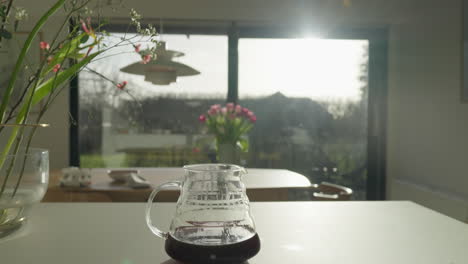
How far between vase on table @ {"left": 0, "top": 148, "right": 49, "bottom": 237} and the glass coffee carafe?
28 centimetres

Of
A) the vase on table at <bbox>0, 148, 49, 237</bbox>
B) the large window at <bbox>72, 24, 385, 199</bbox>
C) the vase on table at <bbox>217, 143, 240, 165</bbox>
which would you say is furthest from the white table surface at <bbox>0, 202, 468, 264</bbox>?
the large window at <bbox>72, 24, 385, 199</bbox>

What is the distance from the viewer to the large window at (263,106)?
3713mm

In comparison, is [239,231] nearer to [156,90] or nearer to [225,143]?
[225,143]

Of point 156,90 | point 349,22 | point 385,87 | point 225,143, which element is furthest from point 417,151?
point 156,90

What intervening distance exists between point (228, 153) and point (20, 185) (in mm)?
1692

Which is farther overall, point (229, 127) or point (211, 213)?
point (229, 127)

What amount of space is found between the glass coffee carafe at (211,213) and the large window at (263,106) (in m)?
3.23

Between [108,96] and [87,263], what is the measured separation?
337cm

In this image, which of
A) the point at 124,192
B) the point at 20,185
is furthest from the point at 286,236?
the point at 124,192

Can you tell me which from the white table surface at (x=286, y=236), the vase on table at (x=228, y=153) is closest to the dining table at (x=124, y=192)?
the vase on table at (x=228, y=153)

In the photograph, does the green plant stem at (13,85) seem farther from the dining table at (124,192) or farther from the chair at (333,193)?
the chair at (333,193)

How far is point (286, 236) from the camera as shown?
709 mm

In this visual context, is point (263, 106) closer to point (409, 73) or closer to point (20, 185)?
point (409, 73)

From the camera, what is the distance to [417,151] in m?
3.49
